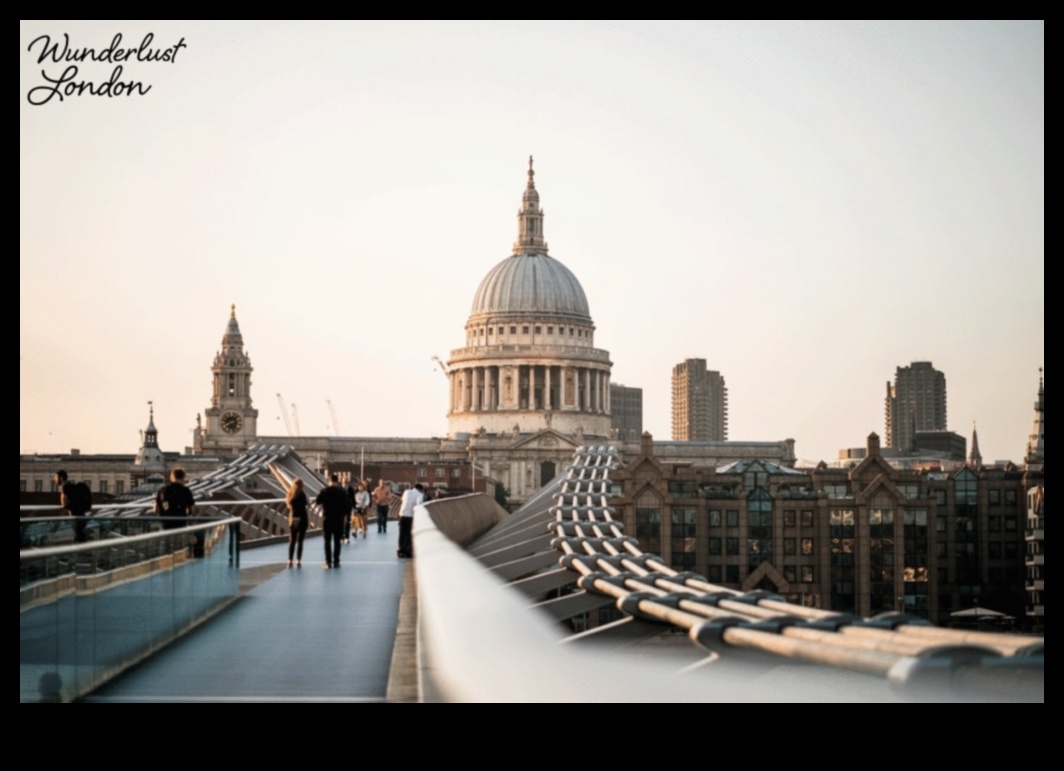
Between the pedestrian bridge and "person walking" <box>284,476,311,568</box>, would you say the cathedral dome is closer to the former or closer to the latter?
"person walking" <box>284,476,311,568</box>

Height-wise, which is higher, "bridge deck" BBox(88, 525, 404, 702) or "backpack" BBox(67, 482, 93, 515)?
"backpack" BBox(67, 482, 93, 515)

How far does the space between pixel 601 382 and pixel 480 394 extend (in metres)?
13.3

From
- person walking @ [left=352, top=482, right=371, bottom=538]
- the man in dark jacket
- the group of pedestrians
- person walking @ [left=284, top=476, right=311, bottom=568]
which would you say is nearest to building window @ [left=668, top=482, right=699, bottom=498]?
person walking @ [left=352, top=482, right=371, bottom=538]

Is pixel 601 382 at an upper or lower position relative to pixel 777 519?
upper

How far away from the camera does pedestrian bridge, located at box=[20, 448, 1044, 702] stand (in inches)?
228

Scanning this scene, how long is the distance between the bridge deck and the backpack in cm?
220

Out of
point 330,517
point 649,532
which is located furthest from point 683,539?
point 330,517

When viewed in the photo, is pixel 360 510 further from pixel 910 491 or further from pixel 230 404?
pixel 230 404

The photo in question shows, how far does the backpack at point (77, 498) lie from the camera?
817 inches

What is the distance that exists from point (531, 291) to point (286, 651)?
17849 centimetres
